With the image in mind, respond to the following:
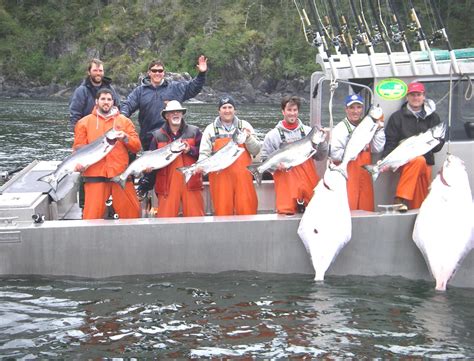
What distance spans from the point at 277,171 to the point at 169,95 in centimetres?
217

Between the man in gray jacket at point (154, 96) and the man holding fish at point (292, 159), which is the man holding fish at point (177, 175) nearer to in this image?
the man holding fish at point (292, 159)

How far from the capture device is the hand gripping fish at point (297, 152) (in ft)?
27.8

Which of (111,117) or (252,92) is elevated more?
(252,92)

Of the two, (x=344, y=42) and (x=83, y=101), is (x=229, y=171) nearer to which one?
(x=344, y=42)

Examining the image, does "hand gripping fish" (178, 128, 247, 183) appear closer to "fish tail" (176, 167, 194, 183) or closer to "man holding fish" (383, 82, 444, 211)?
"fish tail" (176, 167, 194, 183)

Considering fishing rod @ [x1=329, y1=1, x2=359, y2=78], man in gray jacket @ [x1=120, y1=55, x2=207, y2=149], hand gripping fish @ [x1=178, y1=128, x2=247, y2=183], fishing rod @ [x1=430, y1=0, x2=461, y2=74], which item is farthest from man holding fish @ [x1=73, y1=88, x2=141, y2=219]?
fishing rod @ [x1=430, y1=0, x2=461, y2=74]

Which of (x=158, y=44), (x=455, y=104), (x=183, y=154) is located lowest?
(x=183, y=154)

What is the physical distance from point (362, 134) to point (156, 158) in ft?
7.43

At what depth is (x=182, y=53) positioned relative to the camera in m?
77.2

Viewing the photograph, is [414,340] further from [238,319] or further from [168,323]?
[168,323]

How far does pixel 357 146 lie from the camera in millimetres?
8508

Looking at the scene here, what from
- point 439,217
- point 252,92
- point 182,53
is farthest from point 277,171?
point 182,53

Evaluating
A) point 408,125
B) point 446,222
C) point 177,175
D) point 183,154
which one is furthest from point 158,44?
point 446,222

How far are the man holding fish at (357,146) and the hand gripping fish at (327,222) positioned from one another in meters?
0.32
